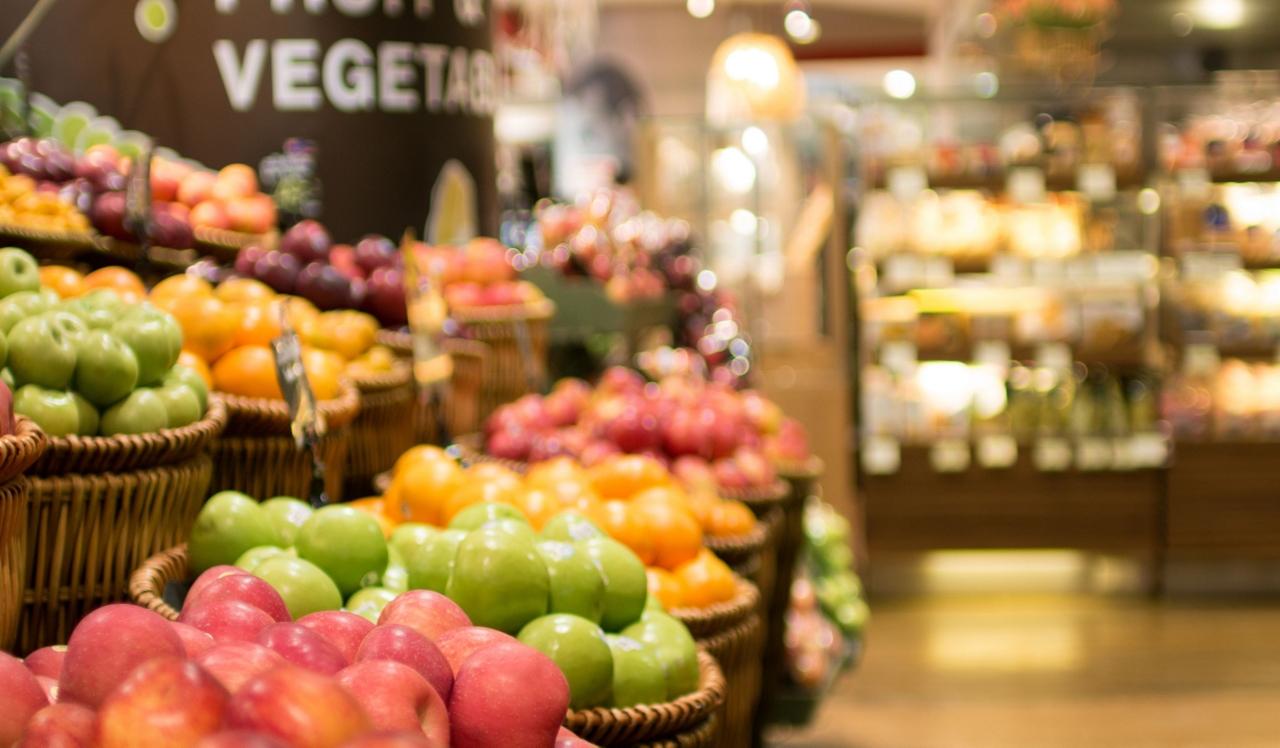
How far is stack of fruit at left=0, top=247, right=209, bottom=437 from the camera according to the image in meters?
→ 1.31

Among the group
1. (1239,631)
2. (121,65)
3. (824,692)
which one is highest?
(121,65)

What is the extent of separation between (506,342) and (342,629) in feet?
6.78

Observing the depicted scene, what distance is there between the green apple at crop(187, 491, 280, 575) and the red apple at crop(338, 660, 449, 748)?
66cm

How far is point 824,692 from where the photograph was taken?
305 cm

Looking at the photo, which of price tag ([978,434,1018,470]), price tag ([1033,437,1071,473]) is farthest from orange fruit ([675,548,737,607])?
price tag ([1033,437,1071,473])

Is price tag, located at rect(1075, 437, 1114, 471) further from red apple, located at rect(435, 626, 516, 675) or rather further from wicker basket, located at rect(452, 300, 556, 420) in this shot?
red apple, located at rect(435, 626, 516, 675)

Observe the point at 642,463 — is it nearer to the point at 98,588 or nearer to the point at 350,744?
the point at 98,588

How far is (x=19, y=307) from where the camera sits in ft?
4.54

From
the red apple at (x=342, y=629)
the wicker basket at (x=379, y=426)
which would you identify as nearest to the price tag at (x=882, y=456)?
the wicker basket at (x=379, y=426)

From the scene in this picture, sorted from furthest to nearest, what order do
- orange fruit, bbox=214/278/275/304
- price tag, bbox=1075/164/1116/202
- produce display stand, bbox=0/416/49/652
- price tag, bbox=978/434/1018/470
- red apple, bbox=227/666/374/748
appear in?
price tag, bbox=1075/164/1116/202, price tag, bbox=978/434/1018/470, orange fruit, bbox=214/278/275/304, produce display stand, bbox=0/416/49/652, red apple, bbox=227/666/374/748

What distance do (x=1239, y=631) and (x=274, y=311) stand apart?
5123 mm

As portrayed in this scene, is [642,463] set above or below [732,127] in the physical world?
below

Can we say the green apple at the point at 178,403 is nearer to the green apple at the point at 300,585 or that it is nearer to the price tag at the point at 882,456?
the green apple at the point at 300,585

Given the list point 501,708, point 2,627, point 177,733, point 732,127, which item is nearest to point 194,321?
point 2,627
